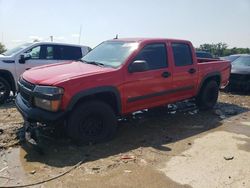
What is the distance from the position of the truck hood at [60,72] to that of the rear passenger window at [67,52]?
154 inches

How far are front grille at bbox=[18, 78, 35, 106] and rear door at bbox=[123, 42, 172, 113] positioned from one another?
1620 mm

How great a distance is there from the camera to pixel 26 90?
5.63 m

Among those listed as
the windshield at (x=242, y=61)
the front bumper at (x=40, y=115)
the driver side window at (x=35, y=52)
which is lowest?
the front bumper at (x=40, y=115)

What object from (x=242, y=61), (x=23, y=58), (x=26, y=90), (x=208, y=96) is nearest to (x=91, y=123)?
(x=26, y=90)

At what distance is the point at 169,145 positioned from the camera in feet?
19.5

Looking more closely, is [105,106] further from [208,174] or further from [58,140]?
[208,174]

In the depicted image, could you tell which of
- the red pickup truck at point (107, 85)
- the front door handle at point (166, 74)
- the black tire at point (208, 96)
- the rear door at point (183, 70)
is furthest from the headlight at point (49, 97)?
the black tire at point (208, 96)

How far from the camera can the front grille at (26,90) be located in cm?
549

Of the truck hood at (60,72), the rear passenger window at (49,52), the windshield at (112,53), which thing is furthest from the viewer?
the rear passenger window at (49,52)

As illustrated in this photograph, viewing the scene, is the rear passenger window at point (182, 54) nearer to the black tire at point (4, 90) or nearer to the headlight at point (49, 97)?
the headlight at point (49, 97)

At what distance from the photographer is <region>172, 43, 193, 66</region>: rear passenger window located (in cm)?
730

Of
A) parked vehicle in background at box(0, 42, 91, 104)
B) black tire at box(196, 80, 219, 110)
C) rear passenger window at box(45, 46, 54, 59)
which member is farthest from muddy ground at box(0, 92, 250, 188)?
rear passenger window at box(45, 46, 54, 59)

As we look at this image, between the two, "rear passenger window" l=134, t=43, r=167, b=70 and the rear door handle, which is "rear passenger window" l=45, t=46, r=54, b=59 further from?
the rear door handle

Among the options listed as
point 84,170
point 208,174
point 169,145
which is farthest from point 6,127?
point 208,174
